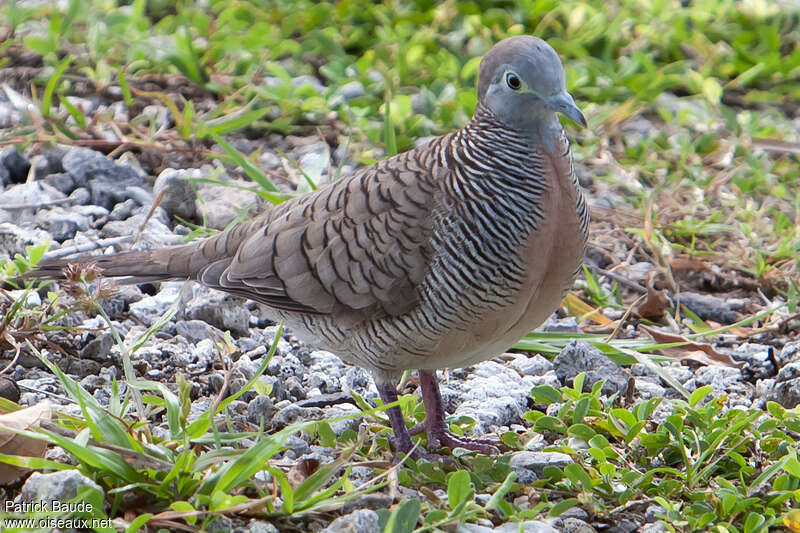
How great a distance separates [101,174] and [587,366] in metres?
2.47

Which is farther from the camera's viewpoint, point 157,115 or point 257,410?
point 157,115

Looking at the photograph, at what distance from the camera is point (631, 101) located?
614cm

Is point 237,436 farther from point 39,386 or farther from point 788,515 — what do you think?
point 788,515

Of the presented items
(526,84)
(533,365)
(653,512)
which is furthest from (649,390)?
(526,84)

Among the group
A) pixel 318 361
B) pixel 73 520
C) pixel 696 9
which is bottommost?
pixel 318 361

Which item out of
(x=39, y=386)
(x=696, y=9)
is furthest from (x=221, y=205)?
(x=696, y=9)

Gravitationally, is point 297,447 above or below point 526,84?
below

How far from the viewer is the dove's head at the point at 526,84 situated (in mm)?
3244

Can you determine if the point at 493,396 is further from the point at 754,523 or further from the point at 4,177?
the point at 4,177

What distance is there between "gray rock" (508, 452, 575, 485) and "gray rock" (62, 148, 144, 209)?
2.49 metres

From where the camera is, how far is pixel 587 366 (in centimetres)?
394

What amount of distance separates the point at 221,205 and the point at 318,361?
114cm

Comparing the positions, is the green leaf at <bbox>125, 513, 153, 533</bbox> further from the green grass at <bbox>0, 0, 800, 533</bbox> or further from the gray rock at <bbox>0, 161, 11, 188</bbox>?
the gray rock at <bbox>0, 161, 11, 188</bbox>

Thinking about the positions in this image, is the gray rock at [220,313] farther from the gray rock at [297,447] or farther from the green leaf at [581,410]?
the green leaf at [581,410]
